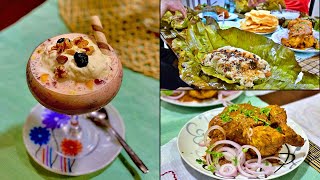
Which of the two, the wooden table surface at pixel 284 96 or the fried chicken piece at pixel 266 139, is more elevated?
the fried chicken piece at pixel 266 139

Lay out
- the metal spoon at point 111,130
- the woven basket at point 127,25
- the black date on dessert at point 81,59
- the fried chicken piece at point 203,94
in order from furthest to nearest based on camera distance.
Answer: the woven basket at point 127,25, the fried chicken piece at point 203,94, the metal spoon at point 111,130, the black date on dessert at point 81,59

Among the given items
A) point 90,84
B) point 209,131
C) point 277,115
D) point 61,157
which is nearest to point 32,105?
point 61,157

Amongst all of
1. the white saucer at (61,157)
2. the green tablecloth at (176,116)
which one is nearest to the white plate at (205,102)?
the green tablecloth at (176,116)

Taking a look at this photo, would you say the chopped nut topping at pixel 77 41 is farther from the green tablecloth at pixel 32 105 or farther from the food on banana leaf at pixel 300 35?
the food on banana leaf at pixel 300 35

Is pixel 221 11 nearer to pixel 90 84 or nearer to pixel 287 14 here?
pixel 287 14

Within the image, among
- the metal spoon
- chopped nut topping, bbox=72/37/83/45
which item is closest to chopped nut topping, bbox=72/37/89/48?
chopped nut topping, bbox=72/37/83/45

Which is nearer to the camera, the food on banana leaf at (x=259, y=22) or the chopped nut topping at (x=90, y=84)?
the chopped nut topping at (x=90, y=84)
